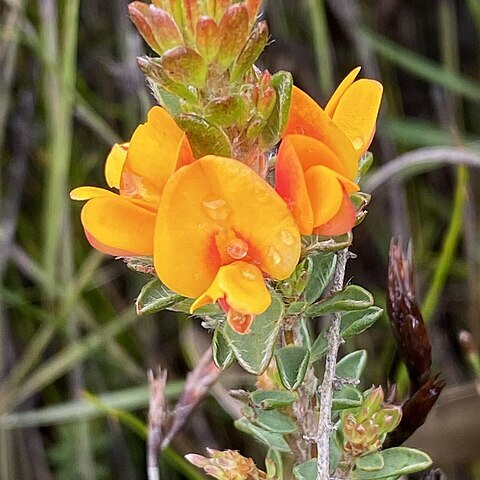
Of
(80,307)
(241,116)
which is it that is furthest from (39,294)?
(241,116)

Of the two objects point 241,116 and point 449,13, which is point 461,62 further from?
point 241,116

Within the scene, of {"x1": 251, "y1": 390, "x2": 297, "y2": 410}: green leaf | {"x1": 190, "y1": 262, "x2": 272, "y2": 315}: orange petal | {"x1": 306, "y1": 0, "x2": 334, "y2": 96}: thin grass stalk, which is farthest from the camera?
{"x1": 306, "y1": 0, "x2": 334, "y2": 96}: thin grass stalk

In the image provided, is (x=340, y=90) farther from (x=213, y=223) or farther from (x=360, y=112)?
(x=213, y=223)

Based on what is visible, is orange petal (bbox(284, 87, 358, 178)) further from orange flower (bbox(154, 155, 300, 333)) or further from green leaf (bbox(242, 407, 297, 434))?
green leaf (bbox(242, 407, 297, 434))

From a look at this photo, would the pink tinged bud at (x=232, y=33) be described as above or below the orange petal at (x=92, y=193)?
above

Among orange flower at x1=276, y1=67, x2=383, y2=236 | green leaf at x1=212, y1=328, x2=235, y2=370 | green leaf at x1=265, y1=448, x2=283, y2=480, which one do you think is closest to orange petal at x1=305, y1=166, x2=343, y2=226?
orange flower at x1=276, y1=67, x2=383, y2=236

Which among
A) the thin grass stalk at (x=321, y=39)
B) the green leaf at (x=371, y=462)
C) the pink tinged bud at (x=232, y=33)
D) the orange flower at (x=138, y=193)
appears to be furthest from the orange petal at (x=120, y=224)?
the thin grass stalk at (x=321, y=39)

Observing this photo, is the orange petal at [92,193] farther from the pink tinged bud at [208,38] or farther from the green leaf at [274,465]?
the green leaf at [274,465]
